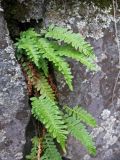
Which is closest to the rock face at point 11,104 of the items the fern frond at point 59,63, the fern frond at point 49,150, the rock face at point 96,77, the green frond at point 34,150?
the green frond at point 34,150

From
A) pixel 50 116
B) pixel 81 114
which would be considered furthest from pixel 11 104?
pixel 81 114

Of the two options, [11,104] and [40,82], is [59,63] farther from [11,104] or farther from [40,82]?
[11,104]

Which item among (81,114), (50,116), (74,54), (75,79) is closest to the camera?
(50,116)

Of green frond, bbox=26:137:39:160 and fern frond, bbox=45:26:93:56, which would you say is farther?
green frond, bbox=26:137:39:160

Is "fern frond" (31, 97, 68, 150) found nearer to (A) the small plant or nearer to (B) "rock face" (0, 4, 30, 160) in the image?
(A) the small plant

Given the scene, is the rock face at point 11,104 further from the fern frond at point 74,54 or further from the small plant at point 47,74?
the fern frond at point 74,54

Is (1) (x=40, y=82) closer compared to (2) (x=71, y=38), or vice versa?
(2) (x=71, y=38)

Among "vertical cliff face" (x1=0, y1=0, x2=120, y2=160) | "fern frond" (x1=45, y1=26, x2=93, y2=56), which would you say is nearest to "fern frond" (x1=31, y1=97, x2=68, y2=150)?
"vertical cliff face" (x1=0, y1=0, x2=120, y2=160)
